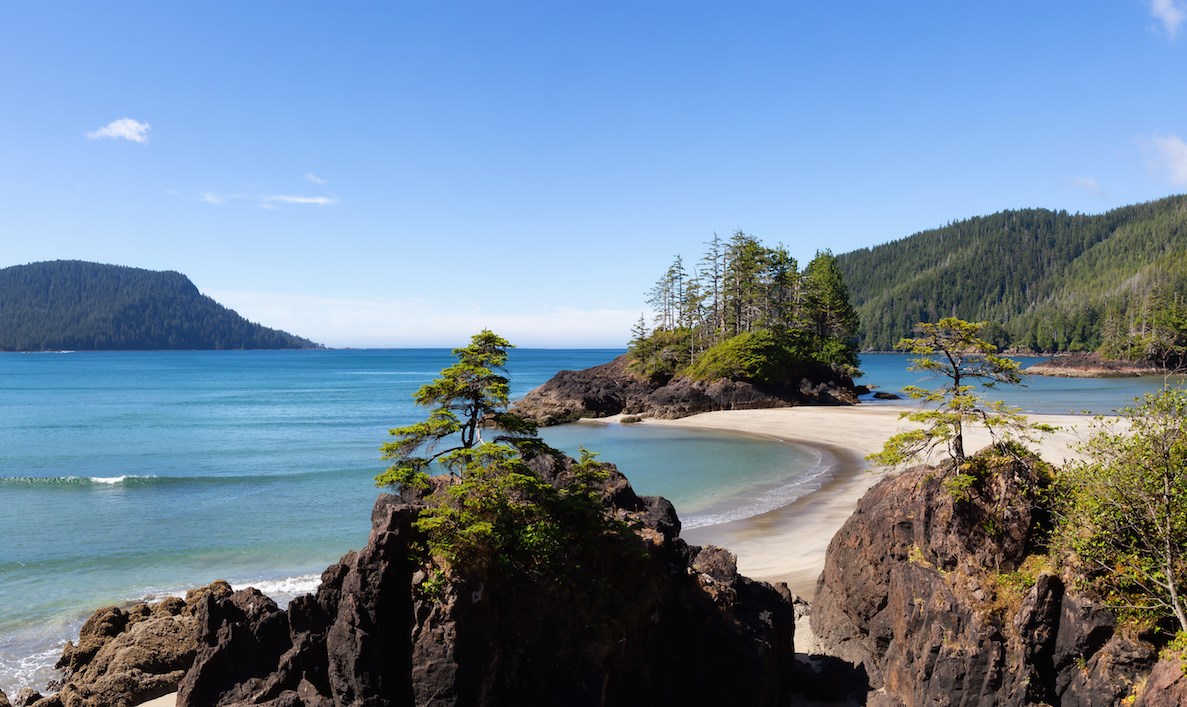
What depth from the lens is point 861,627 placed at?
15.7 metres

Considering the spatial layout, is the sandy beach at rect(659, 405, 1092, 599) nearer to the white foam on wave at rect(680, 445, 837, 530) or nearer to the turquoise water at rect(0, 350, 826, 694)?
the white foam on wave at rect(680, 445, 837, 530)

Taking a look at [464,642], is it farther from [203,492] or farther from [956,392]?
[203,492]

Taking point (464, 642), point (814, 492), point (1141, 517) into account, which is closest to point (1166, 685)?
point (1141, 517)

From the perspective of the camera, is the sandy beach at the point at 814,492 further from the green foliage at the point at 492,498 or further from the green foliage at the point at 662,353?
the green foliage at the point at 662,353

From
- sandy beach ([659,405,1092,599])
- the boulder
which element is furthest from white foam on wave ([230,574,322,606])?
the boulder

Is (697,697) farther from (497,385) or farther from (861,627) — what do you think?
(497,385)

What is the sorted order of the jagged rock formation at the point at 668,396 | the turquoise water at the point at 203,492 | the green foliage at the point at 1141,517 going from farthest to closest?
the jagged rock formation at the point at 668,396, the turquoise water at the point at 203,492, the green foliage at the point at 1141,517

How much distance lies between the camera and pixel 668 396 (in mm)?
73000

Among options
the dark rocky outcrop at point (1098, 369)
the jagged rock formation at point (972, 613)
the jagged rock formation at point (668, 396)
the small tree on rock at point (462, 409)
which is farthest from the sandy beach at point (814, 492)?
the dark rocky outcrop at point (1098, 369)

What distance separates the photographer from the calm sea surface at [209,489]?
2261 cm

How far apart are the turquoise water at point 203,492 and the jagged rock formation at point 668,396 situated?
25.4 ft

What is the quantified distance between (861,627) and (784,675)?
2440 mm

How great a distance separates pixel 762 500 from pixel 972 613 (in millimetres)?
21010

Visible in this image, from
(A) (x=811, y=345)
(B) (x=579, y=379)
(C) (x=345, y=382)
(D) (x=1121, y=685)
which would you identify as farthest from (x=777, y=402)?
(C) (x=345, y=382)
